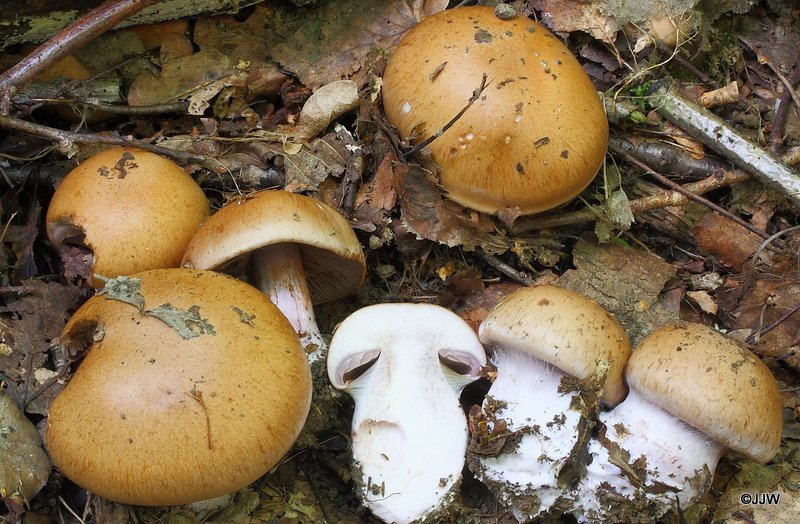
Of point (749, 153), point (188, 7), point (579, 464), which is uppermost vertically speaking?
point (188, 7)

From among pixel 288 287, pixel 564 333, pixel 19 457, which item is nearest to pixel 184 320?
pixel 288 287

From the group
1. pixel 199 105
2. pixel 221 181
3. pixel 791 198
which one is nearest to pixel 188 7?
pixel 199 105

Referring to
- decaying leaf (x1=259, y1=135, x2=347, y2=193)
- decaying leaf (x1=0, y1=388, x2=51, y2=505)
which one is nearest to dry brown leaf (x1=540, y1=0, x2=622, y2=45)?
decaying leaf (x1=259, y1=135, x2=347, y2=193)

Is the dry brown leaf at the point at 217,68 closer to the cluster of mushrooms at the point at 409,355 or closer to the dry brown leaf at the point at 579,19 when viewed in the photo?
the cluster of mushrooms at the point at 409,355

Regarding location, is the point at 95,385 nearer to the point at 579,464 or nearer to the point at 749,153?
the point at 579,464

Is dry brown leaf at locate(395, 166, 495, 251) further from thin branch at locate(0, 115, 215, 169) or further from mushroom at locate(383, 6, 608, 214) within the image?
thin branch at locate(0, 115, 215, 169)

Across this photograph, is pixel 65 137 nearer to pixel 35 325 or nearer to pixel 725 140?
pixel 35 325

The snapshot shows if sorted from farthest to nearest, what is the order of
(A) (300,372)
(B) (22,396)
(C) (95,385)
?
(B) (22,396), (A) (300,372), (C) (95,385)
